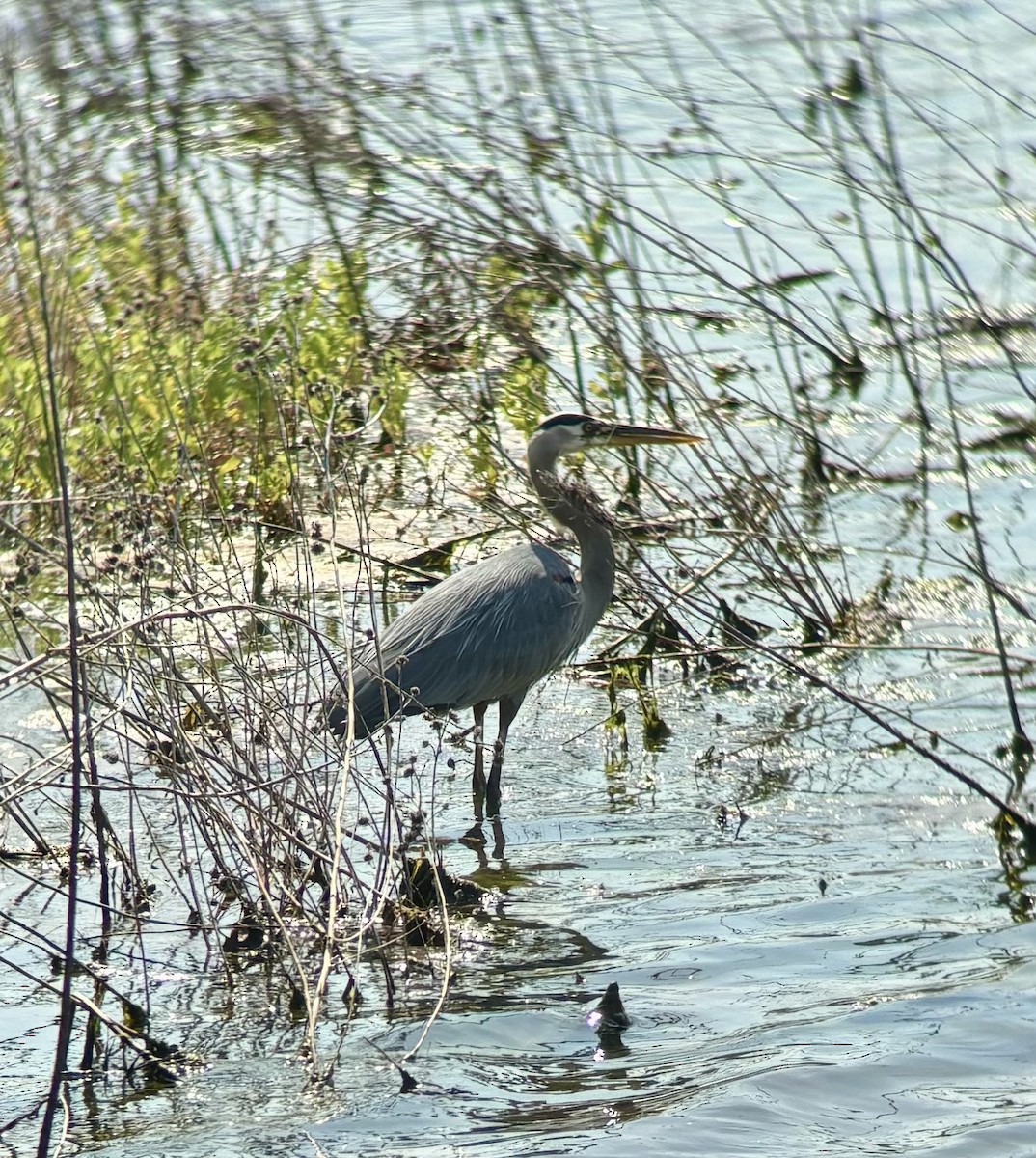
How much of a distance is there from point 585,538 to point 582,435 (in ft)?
1.33

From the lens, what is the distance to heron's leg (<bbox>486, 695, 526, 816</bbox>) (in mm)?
5951

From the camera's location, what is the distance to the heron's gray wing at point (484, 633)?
20.9 ft

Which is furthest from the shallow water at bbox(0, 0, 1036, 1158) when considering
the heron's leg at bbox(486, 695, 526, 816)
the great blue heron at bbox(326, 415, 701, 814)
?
the great blue heron at bbox(326, 415, 701, 814)

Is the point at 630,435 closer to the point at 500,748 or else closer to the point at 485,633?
the point at 485,633

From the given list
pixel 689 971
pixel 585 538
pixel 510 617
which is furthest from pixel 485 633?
pixel 689 971

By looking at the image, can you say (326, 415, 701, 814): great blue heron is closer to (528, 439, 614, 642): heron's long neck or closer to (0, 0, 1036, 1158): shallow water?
(528, 439, 614, 642): heron's long neck

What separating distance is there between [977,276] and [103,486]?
6.56 meters

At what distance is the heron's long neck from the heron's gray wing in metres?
0.13

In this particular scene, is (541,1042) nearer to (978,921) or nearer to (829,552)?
(978,921)

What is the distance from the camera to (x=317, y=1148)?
3.78 meters

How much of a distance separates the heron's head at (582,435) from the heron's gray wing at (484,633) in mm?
465

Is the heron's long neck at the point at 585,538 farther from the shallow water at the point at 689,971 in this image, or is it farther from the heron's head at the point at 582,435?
the shallow water at the point at 689,971

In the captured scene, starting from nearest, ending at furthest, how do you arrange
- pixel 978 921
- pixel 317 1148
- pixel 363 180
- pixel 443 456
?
pixel 317 1148 < pixel 978 921 < pixel 363 180 < pixel 443 456

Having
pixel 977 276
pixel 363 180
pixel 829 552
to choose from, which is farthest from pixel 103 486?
pixel 977 276
